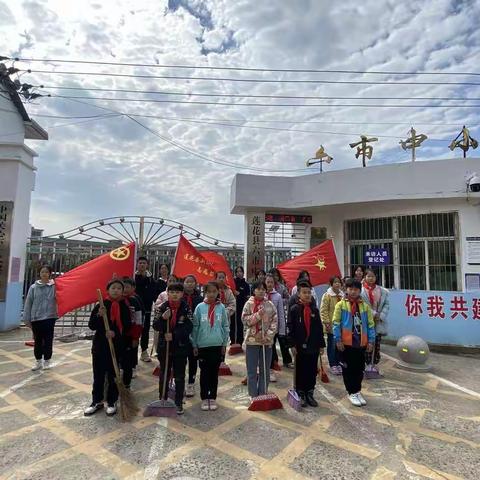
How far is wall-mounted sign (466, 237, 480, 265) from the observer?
310 inches

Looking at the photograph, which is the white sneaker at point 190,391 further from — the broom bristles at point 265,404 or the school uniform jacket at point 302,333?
the school uniform jacket at point 302,333

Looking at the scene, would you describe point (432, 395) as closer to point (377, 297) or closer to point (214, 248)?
point (377, 297)

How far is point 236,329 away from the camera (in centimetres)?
681

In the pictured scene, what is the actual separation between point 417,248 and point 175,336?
687cm

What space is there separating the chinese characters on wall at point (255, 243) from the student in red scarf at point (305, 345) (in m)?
5.05

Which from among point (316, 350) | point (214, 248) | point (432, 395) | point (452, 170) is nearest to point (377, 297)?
point (432, 395)

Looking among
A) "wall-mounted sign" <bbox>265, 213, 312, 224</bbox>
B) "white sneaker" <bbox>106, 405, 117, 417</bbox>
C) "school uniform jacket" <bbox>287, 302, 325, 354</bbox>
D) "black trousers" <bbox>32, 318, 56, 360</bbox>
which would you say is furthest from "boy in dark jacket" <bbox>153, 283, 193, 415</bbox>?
"wall-mounted sign" <bbox>265, 213, 312, 224</bbox>

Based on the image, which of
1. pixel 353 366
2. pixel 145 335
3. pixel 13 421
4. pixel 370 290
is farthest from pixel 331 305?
pixel 13 421

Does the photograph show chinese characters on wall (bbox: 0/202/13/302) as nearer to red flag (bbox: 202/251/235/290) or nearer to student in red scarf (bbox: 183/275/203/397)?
red flag (bbox: 202/251/235/290)

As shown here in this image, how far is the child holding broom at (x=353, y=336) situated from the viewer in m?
4.23

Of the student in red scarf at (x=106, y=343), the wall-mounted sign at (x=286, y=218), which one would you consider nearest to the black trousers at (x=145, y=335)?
the student in red scarf at (x=106, y=343)

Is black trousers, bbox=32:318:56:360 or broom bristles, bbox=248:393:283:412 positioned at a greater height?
black trousers, bbox=32:318:56:360

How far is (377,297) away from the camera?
221 inches

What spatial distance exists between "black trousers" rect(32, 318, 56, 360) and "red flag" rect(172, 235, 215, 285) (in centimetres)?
203
